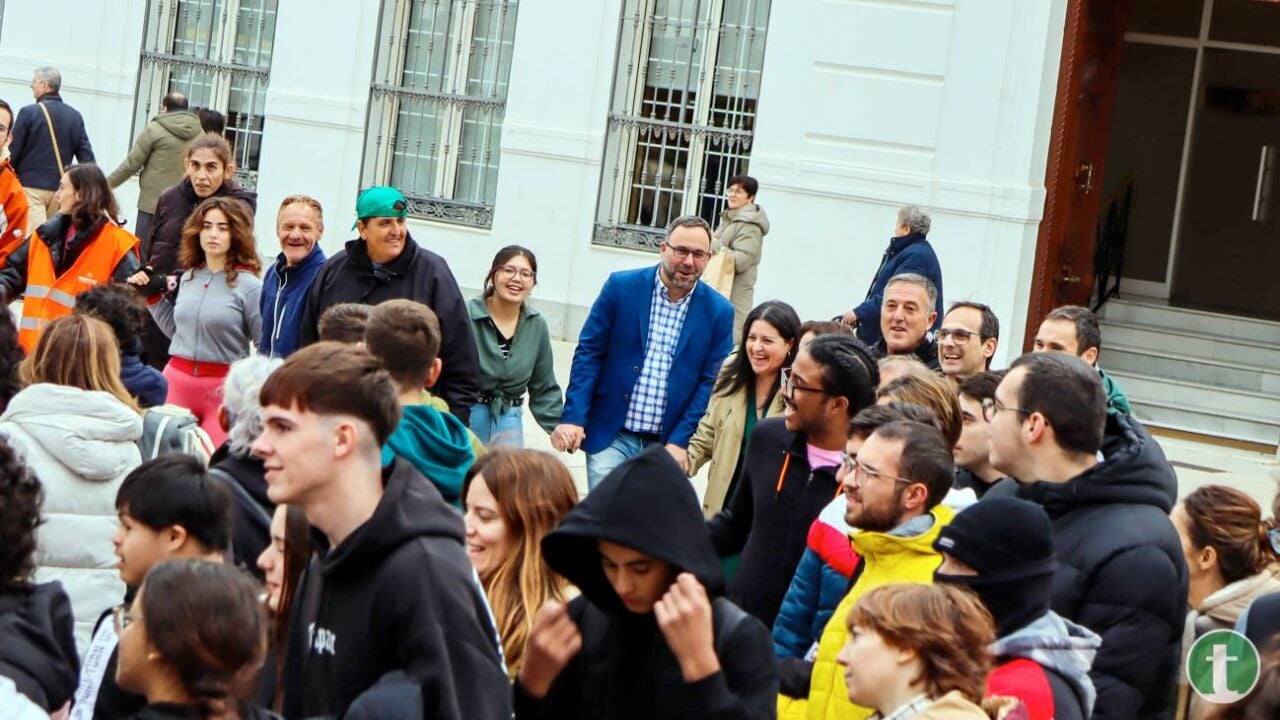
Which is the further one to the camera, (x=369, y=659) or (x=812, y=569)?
(x=812, y=569)

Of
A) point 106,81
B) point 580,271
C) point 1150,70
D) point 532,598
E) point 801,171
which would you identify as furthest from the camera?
point 1150,70

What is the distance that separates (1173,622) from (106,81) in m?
14.6

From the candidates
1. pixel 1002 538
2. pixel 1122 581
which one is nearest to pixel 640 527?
pixel 1002 538

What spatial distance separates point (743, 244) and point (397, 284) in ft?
21.4

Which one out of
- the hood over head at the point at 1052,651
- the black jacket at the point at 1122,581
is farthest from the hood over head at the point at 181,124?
the hood over head at the point at 1052,651

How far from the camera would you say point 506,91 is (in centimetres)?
1688

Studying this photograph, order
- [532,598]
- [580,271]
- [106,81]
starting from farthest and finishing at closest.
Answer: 1. [106,81]
2. [580,271]
3. [532,598]

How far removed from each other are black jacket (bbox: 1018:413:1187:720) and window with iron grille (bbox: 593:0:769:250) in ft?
37.0

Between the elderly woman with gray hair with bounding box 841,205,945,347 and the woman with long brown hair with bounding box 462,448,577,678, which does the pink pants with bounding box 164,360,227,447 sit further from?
the woman with long brown hair with bounding box 462,448,577,678

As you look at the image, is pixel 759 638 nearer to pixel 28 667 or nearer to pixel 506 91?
pixel 28 667

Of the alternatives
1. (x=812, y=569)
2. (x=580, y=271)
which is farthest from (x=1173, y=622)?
(x=580, y=271)

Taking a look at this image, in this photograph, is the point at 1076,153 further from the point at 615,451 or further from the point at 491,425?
the point at 491,425

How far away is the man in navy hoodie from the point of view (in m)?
8.88

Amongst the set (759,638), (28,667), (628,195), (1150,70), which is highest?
(1150,70)
